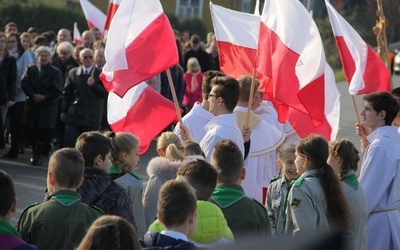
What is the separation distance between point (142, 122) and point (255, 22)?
4.86ft

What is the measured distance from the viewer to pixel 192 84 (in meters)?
17.7

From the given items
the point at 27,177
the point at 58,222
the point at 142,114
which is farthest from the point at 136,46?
the point at 27,177

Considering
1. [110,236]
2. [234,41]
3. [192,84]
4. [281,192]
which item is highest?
[110,236]

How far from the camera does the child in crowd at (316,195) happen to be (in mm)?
5828

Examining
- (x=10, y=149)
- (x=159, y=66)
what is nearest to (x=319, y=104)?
(x=159, y=66)

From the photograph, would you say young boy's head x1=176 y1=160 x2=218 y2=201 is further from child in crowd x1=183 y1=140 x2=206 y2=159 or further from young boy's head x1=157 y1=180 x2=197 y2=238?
child in crowd x1=183 y1=140 x2=206 y2=159

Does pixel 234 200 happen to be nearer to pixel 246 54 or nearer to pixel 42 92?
pixel 246 54

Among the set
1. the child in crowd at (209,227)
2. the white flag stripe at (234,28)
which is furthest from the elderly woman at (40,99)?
the child in crowd at (209,227)

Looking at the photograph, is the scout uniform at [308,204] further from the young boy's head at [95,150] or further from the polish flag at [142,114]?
the polish flag at [142,114]

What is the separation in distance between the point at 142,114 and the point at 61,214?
11.8 feet

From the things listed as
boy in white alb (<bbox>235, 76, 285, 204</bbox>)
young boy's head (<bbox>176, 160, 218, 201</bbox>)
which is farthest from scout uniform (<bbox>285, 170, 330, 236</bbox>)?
boy in white alb (<bbox>235, 76, 285, 204</bbox>)

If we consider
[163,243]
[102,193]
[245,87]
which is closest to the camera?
[163,243]

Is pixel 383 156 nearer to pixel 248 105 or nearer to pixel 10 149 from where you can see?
pixel 248 105

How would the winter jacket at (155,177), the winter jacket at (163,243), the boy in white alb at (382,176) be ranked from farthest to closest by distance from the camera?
the boy in white alb at (382,176) → the winter jacket at (155,177) → the winter jacket at (163,243)
